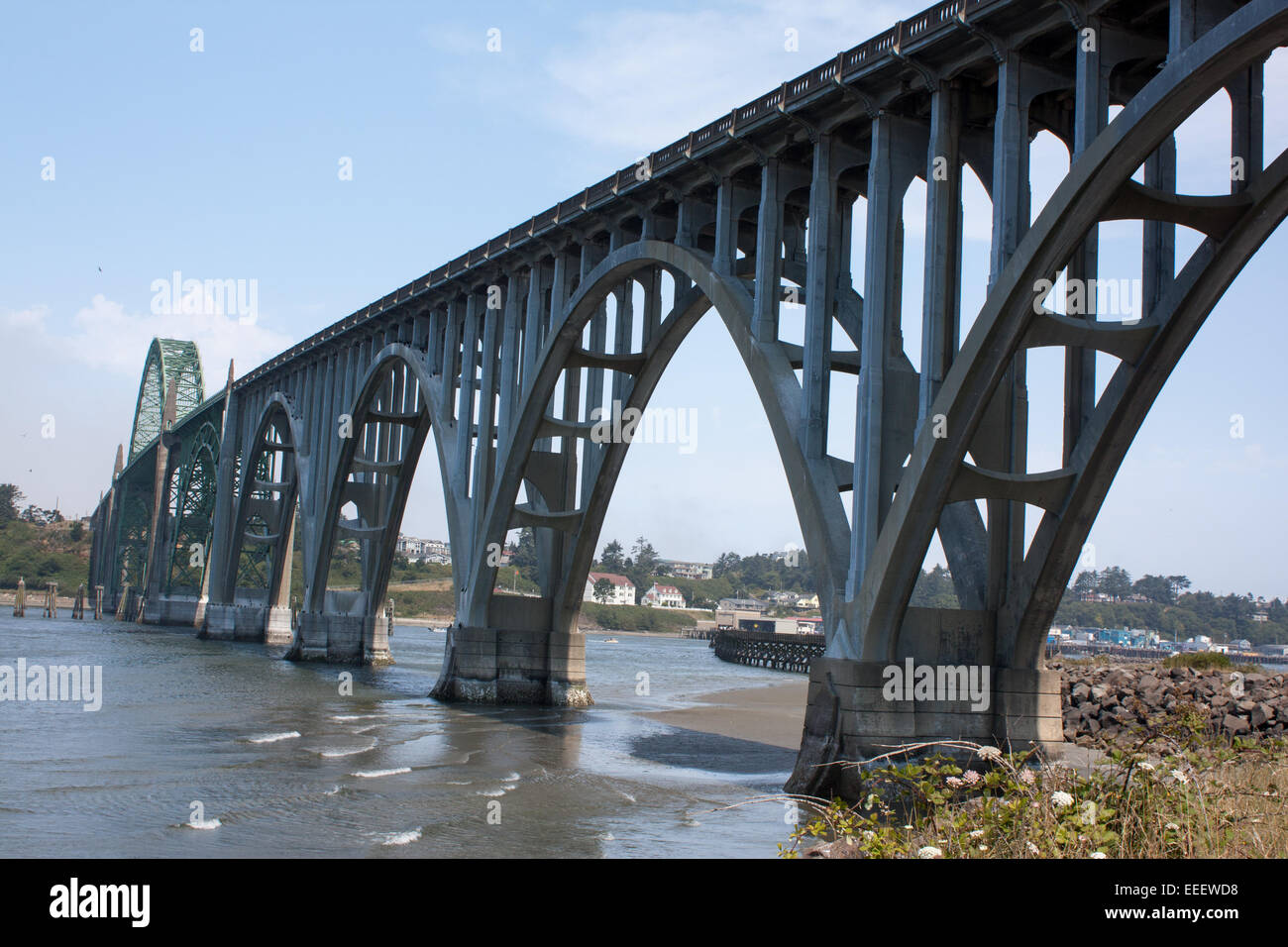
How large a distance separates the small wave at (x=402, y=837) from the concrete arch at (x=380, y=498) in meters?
29.0

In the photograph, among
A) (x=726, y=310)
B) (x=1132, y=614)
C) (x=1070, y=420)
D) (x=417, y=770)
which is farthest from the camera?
(x=1132, y=614)

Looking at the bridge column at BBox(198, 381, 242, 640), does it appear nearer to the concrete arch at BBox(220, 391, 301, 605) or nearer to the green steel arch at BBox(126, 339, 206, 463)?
the concrete arch at BBox(220, 391, 301, 605)

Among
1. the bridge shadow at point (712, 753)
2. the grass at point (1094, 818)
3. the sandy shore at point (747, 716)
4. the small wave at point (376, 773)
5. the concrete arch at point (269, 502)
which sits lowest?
the sandy shore at point (747, 716)

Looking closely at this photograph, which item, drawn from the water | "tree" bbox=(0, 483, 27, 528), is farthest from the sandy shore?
"tree" bbox=(0, 483, 27, 528)

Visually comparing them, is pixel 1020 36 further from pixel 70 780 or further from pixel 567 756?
pixel 70 780

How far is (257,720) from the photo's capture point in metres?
33.1

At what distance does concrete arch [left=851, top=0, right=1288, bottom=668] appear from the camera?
1573 cm

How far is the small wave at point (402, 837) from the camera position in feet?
53.4

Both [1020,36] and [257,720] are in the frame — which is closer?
[1020,36]

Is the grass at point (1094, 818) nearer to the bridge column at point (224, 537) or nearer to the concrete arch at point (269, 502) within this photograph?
the concrete arch at point (269, 502)

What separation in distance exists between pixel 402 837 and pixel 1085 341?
12496 mm

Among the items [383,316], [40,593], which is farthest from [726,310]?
[40,593]

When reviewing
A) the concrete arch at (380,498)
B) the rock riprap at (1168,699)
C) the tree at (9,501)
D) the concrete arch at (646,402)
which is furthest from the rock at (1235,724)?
the tree at (9,501)
